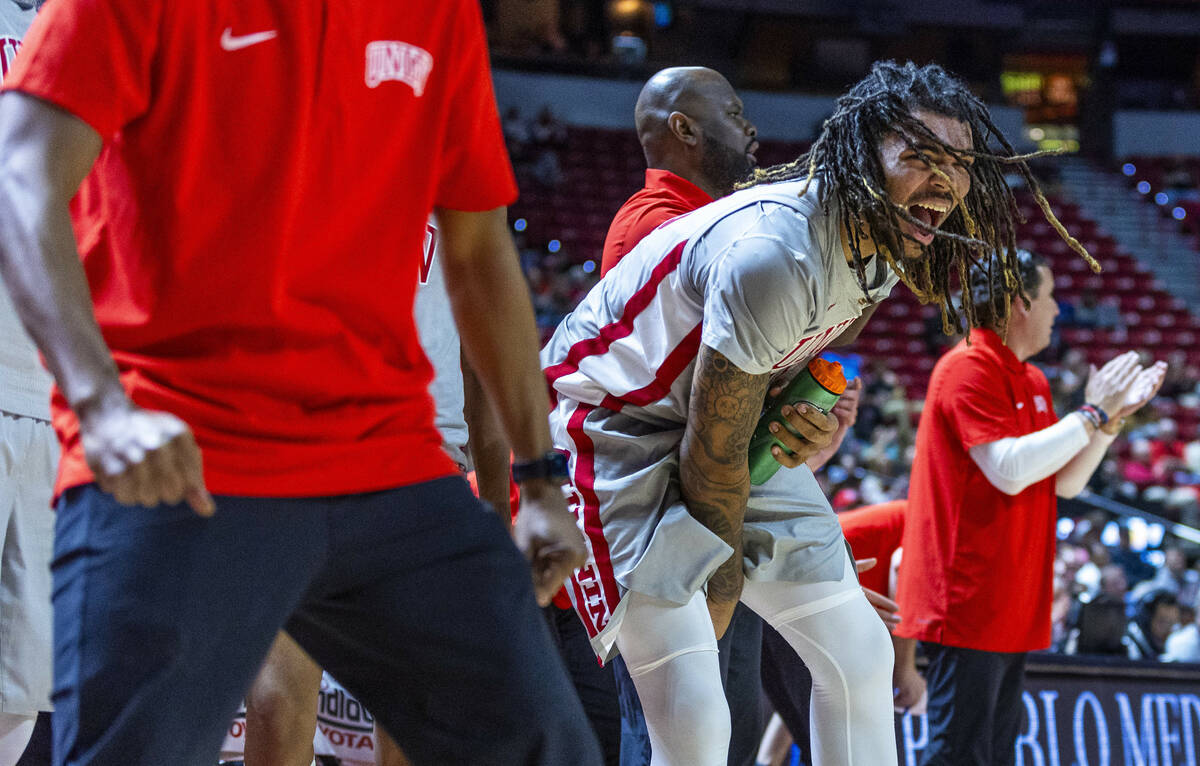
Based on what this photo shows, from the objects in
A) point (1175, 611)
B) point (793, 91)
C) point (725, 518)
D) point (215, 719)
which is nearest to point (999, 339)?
point (725, 518)

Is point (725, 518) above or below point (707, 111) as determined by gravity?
below

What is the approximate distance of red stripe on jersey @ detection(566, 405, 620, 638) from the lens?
2484 millimetres

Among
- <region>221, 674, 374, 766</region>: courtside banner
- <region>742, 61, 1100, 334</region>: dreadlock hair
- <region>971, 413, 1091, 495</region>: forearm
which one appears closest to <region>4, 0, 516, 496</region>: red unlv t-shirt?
<region>742, 61, 1100, 334</region>: dreadlock hair

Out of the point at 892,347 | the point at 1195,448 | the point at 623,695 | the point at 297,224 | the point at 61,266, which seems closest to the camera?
the point at 61,266

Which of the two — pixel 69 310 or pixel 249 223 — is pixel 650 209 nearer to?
pixel 249 223

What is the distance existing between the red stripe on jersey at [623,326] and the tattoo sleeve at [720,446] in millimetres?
256

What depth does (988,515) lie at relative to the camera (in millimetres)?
3736

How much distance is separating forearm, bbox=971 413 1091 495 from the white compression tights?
1.01 m

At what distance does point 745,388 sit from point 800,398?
26 centimetres

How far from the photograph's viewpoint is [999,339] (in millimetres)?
3889

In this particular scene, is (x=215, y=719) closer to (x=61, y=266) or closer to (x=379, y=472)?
(x=379, y=472)

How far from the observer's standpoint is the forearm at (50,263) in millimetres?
1150

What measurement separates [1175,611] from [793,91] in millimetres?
14073

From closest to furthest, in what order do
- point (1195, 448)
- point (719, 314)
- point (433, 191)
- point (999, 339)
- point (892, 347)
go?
1. point (433, 191)
2. point (719, 314)
3. point (999, 339)
4. point (1195, 448)
5. point (892, 347)
